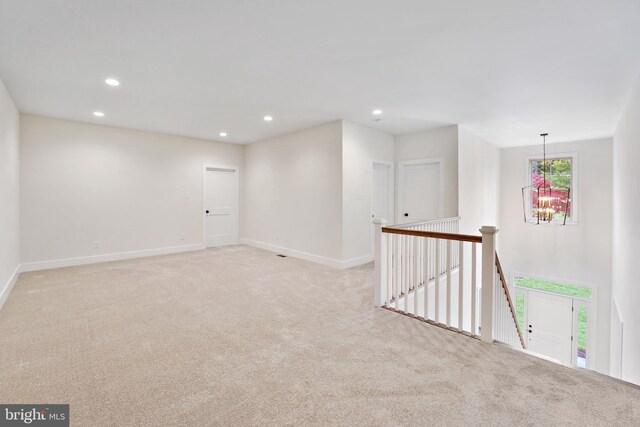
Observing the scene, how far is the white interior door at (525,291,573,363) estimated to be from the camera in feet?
23.0

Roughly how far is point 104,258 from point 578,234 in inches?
394

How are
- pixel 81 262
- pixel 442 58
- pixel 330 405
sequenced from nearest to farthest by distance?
pixel 330 405 < pixel 442 58 < pixel 81 262

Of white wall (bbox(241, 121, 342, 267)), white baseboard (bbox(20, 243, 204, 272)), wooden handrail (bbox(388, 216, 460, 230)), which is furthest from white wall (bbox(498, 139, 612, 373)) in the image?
white baseboard (bbox(20, 243, 204, 272))

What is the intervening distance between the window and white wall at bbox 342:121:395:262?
4.59m

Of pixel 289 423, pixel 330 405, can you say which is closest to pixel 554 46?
pixel 330 405

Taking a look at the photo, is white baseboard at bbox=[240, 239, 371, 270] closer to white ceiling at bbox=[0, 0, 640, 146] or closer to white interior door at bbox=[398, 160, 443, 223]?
white interior door at bbox=[398, 160, 443, 223]

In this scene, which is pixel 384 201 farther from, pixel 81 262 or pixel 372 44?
pixel 81 262

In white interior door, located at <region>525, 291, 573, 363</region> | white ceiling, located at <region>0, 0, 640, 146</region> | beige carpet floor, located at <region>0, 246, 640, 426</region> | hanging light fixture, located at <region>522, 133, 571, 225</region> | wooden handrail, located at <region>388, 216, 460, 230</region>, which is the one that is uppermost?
white ceiling, located at <region>0, 0, 640, 146</region>

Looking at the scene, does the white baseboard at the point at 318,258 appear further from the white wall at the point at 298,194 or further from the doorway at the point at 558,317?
the doorway at the point at 558,317

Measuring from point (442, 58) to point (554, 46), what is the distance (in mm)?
907

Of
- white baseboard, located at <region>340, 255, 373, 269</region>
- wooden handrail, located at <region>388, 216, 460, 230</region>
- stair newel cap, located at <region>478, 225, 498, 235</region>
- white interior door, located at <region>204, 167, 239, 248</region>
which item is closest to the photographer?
stair newel cap, located at <region>478, 225, 498, 235</region>

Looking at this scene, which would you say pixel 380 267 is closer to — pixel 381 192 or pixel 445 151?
pixel 381 192

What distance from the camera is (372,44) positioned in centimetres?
252

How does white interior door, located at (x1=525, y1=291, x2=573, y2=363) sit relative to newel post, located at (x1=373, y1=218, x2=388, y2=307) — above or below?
below
